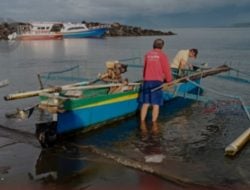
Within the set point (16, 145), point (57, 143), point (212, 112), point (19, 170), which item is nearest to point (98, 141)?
point (57, 143)

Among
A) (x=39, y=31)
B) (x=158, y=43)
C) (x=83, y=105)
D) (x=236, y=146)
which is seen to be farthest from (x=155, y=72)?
(x=39, y=31)

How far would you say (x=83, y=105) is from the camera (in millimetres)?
10453

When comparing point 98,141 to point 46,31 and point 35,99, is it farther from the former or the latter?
point 46,31

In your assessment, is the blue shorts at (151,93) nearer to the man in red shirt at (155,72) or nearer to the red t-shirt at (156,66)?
the man in red shirt at (155,72)

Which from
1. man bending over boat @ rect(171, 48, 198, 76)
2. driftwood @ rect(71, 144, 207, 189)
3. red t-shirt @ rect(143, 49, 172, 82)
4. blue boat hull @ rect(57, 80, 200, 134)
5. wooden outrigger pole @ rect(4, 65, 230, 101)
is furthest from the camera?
man bending over boat @ rect(171, 48, 198, 76)

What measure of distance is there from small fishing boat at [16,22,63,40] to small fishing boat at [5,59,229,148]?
238 ft

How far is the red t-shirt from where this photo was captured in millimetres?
11492

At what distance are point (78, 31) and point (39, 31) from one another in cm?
811

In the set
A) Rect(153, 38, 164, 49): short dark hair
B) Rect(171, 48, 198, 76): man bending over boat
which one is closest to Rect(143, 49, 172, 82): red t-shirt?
Rect(153, 38, 164, 49): short dark hair

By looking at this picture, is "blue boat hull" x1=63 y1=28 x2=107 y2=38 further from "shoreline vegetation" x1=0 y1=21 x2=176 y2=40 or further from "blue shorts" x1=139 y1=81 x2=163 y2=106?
"blue shorts" x1=139 y1=81 x2=163 y2=106

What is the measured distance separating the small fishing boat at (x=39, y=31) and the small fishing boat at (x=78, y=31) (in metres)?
1.85

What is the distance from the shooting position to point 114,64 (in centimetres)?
1274

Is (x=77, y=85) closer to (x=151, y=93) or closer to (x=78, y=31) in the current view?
(x=151, y=93)

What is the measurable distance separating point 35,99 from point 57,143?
6375mm
